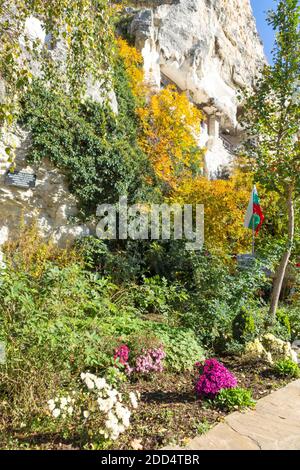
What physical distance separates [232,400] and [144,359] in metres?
1.00

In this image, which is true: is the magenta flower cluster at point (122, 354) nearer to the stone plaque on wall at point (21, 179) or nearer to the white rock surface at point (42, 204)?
the white rock surface at point (42, 204)

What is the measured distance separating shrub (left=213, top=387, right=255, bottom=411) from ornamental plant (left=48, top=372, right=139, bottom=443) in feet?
3.43

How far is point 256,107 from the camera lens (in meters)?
7.39

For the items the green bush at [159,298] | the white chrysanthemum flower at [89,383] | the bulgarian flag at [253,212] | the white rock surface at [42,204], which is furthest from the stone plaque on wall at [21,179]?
the white chrysanthemum flower at [89,383]

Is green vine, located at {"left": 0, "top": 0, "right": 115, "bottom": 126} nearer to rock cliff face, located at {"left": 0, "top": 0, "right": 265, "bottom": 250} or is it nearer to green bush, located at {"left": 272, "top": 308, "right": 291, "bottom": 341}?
rock cliff face, located at {"left": 0, "top": 0, "right": 265, "bottom": 250}

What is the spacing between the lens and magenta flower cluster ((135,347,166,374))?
3.89m

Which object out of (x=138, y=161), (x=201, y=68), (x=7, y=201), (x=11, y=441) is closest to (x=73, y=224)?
(x=7, y=201)

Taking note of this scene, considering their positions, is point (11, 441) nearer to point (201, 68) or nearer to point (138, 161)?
point (138, 161)

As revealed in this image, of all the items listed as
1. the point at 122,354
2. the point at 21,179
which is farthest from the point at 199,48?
the point at 122,354

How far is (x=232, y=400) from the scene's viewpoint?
3.34 m

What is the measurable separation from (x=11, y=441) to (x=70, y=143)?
23.0 feet


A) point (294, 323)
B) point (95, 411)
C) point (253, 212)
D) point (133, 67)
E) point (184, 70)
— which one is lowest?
point (294, 323)

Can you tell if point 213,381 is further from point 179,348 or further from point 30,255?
point 30,255

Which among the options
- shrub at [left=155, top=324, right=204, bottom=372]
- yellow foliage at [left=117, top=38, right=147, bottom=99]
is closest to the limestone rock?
shrub at [left=155, top=324, right=204, bottom=372]
